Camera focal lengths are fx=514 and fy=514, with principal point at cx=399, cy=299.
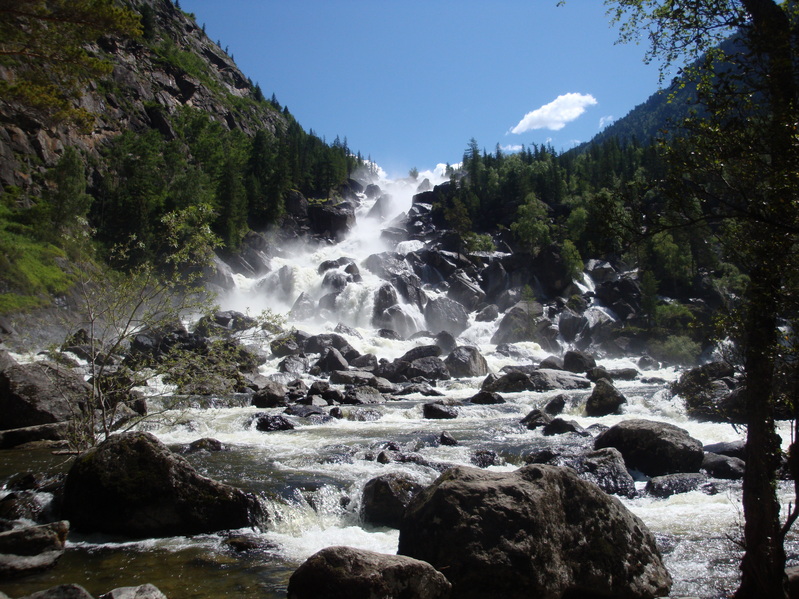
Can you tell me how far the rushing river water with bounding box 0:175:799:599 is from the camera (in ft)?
27.1

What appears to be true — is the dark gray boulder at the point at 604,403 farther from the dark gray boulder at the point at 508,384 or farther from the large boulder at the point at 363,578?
the large boulder at the point at 363,578

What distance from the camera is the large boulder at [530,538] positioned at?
6730mm

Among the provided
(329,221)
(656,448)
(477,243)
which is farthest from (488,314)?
(656,448)

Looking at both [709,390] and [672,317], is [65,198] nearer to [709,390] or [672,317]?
[709,390]

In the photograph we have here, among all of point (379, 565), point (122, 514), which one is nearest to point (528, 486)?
point (379, 565)

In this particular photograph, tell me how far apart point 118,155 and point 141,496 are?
76.6 metres

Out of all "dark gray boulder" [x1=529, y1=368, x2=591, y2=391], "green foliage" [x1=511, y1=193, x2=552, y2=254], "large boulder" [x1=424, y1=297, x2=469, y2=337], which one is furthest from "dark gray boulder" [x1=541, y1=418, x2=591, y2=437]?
"green foliage" [x1=511, y1=193, x2=552, y2=254]

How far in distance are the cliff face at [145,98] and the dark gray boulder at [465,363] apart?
91.5ft

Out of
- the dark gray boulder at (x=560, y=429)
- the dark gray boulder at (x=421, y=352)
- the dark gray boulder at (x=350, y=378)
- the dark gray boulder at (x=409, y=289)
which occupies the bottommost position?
the dark gray boulder at (x=560, y=429)

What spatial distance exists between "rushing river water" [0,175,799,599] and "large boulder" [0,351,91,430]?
2610 mm

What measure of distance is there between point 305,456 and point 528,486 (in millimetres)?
9815

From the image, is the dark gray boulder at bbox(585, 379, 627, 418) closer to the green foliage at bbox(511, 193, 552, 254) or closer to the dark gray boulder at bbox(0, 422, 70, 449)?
the dark gray boulder at bbox(0, 422, 70, 449)

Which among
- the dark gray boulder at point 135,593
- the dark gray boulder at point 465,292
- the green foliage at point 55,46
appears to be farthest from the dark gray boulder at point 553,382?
the dark gray boulder at point 465,292

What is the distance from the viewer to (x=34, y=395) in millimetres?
17828
